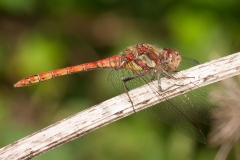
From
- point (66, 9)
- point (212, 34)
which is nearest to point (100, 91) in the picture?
point (66, 9)

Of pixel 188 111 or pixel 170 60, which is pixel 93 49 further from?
pixel 188 111

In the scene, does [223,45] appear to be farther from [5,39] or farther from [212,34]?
[5,39]

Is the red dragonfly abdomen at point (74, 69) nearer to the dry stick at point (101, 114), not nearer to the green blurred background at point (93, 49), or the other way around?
the green blurred background at point (93, 49)

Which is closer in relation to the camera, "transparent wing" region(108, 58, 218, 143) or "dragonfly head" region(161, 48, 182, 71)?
"transparent wing" region(108, 58, 218, 143)

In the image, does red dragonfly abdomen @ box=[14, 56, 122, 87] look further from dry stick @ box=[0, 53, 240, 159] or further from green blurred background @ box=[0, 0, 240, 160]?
dry stick @ box=[0, 53, 240, 159]

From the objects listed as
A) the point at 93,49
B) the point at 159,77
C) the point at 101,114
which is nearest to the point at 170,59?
the point at 159,77

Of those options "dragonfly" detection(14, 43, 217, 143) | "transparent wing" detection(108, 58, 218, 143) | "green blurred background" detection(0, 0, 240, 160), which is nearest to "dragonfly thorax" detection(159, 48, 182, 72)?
"dragonfly" detection(14, 43, 217, 143)

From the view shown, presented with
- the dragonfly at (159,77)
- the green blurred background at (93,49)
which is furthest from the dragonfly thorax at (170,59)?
the green blurred background at (93,49)
